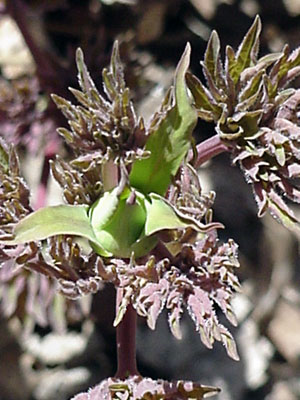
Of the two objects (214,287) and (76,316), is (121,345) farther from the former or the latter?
(76,316)

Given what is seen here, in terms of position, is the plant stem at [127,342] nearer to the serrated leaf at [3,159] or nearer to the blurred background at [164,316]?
the serrated leaf at [3,159]

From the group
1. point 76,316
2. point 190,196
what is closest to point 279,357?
point 76,316

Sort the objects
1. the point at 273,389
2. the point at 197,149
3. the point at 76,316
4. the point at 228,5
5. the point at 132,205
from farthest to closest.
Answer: the point at 228,5
the point at 273,389
the point at 76,316
the point at 197,149
the point at 132,205

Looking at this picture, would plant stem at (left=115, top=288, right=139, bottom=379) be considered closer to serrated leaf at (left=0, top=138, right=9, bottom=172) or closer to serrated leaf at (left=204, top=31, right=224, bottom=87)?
serrated leaf at (left=0, top=138, right=9, bottom=172)

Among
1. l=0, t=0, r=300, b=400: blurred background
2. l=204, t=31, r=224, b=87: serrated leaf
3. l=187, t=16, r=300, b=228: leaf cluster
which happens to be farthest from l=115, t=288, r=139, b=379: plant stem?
l=0, t=0, r=300, b=400: blurred background

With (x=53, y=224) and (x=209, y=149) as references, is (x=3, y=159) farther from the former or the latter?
(x=209, y=149)
